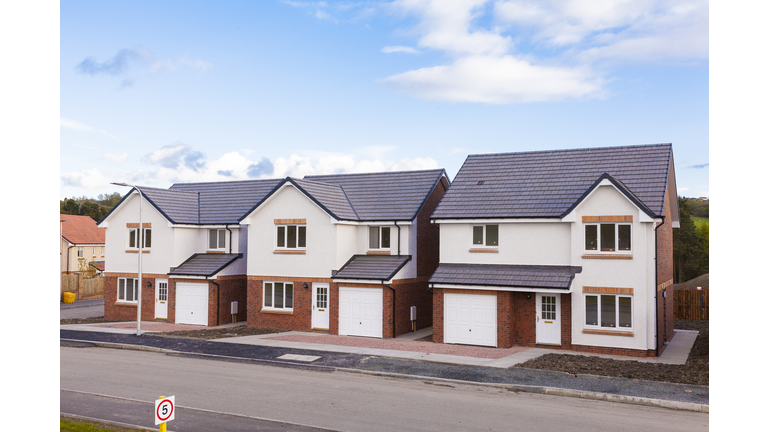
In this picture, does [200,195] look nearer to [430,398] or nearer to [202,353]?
[202,353]

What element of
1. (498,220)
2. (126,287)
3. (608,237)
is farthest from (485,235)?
(126,287)

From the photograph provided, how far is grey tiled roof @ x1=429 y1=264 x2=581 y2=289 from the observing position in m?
22.0

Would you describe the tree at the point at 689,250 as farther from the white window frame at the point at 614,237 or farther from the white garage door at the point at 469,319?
the white garage door at the point at 469,319

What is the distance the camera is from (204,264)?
3033 centimetres

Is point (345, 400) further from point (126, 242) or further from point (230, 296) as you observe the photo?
point (126, 242)

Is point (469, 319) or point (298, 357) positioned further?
point (469, 319)

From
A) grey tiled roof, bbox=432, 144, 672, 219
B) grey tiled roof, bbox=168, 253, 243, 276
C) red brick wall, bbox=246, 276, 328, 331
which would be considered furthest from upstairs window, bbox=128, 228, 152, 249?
grey tiled roof, bbox=432, 144, 672, 219

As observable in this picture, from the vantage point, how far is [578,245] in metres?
22.4

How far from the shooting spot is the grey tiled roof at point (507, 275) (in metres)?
22.0

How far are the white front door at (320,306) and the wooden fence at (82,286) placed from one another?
1033 inches

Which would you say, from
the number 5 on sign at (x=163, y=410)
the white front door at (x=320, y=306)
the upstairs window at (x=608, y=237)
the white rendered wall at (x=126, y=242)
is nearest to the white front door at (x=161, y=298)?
the white rendered wall at (x=126, y=242)

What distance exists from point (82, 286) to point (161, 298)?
18.0 m

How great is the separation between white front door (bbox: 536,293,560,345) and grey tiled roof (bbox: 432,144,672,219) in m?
3.30
